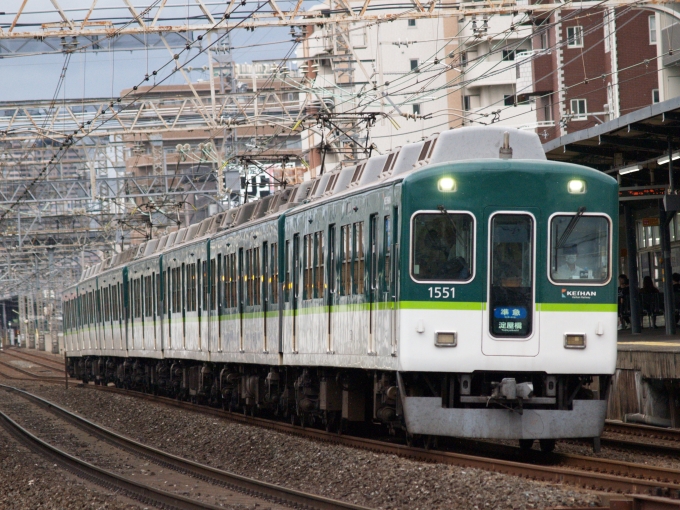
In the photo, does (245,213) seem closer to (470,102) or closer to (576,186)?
(576,186)

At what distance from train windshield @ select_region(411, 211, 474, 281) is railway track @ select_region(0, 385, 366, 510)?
238cm

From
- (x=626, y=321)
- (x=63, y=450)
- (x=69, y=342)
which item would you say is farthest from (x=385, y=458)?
(x=69, y=342)

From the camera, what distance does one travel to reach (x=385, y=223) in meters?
11.7

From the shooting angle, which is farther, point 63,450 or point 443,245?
point 63,450

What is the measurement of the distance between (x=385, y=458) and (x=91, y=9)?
33.7 ft

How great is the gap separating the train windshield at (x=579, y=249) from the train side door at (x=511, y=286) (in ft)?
0.74

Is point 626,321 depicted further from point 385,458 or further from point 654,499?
point 654,499

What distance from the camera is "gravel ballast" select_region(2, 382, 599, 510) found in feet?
29.5

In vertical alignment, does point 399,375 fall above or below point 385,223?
below

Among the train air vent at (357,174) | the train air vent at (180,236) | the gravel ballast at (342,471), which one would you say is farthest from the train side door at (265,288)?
the train air vent at (180,236)

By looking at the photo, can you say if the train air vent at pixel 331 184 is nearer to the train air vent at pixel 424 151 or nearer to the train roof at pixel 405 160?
the train roof at pixel 405 160

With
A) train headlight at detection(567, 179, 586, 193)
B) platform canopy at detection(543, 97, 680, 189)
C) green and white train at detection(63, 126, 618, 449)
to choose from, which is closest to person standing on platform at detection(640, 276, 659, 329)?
platform canopy at detection(543, 97, 680, 189)

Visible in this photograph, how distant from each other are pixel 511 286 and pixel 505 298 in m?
0.12

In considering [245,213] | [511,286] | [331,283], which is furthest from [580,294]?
[245,213]
